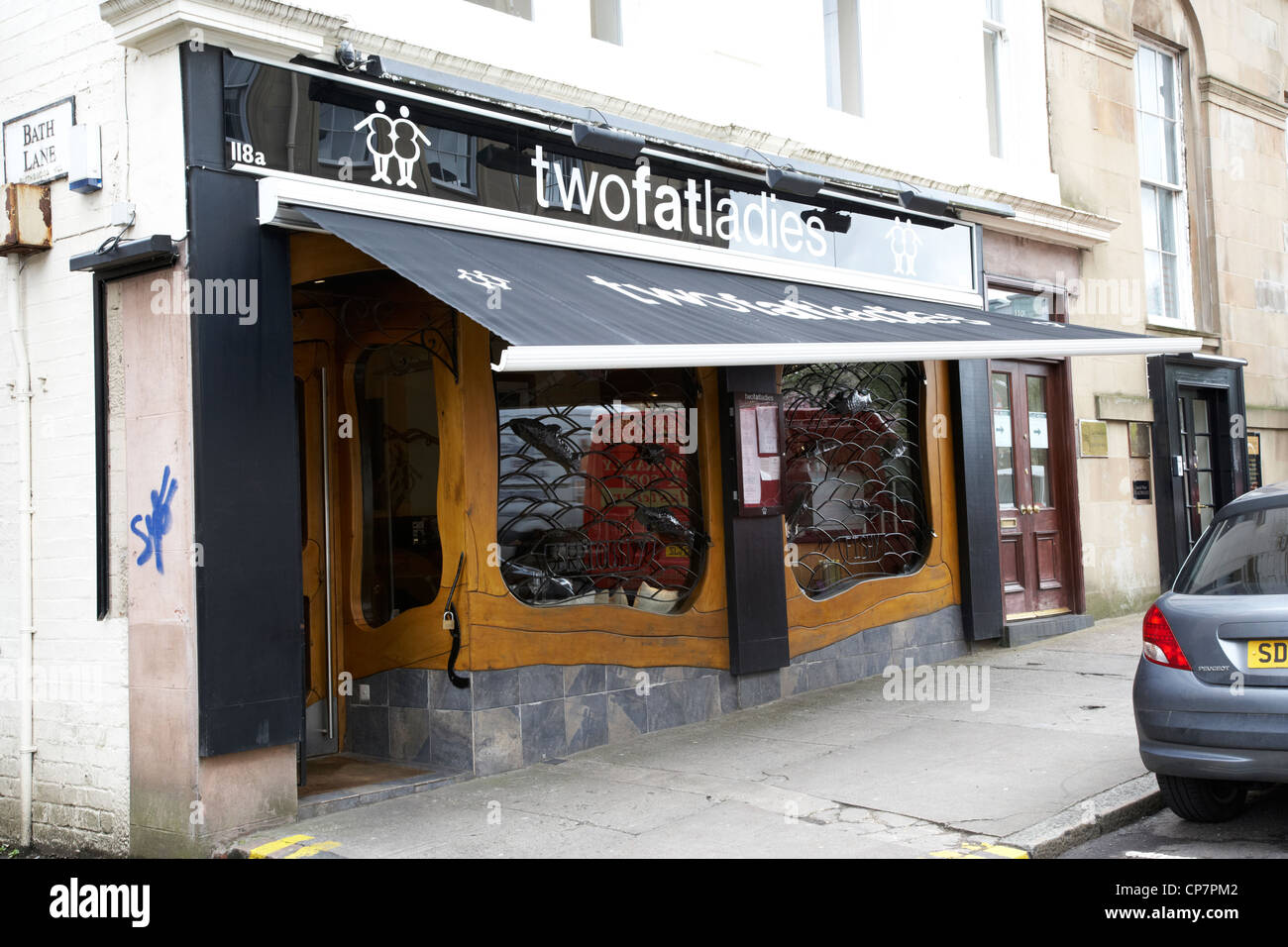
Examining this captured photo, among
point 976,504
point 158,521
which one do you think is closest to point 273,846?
point 158,521

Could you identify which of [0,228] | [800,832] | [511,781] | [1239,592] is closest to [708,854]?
[800,832]

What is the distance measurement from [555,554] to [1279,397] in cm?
1142

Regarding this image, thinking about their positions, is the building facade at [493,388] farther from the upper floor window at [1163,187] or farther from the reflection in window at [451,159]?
the upper floor window at [1163,187]

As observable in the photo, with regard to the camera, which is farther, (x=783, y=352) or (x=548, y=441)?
(x=548, y=441)

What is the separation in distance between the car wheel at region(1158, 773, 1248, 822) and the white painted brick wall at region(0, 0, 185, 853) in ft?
17.0

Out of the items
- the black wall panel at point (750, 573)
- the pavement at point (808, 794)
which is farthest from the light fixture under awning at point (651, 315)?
the pavement at point (808, 794)

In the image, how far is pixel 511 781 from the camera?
→ 7.07 meters

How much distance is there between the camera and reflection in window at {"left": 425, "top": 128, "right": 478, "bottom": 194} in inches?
278

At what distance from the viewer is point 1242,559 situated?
18.7 feet

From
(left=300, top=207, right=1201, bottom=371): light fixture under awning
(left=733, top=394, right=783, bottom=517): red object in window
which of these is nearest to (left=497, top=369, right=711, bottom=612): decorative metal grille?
(left=733, top=394, right=783, bottom=517): red object in window

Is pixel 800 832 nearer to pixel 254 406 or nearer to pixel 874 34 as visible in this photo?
pixel 254 406

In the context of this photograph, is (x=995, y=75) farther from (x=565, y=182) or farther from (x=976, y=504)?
(x=565, y=182)

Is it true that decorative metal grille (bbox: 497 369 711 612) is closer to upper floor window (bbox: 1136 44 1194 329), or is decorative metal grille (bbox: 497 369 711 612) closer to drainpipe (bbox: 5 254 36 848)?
drainpipe (bbox: 5 254 36 848)

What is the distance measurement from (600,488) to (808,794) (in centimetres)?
→ 253
